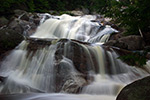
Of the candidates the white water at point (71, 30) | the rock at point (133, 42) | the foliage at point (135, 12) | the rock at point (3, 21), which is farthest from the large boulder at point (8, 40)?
the rock at point (3, 21)

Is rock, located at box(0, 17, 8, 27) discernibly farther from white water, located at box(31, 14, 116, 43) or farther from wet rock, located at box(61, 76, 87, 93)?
wet rock, located at box(61, 76, 87, 93)

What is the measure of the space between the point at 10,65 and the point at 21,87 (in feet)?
6.17

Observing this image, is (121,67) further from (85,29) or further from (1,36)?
(85,29)

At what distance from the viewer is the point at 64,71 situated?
5445 millimetres

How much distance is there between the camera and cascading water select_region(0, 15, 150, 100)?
15.2ft

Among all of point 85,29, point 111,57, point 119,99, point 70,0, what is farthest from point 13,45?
point 70,0

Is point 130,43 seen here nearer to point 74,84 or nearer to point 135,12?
point 74,84

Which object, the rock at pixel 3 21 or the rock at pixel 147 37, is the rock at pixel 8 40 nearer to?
the rock at pixel 3 21

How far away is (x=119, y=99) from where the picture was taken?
9.95 ft

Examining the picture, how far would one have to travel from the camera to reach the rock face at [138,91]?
9.21ft

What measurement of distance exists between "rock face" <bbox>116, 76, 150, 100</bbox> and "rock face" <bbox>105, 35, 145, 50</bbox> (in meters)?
5.35

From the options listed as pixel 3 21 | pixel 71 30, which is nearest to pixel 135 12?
pixel 71 30

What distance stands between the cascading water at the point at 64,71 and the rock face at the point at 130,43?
1.58 m

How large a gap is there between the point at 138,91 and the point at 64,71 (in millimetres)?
2996
